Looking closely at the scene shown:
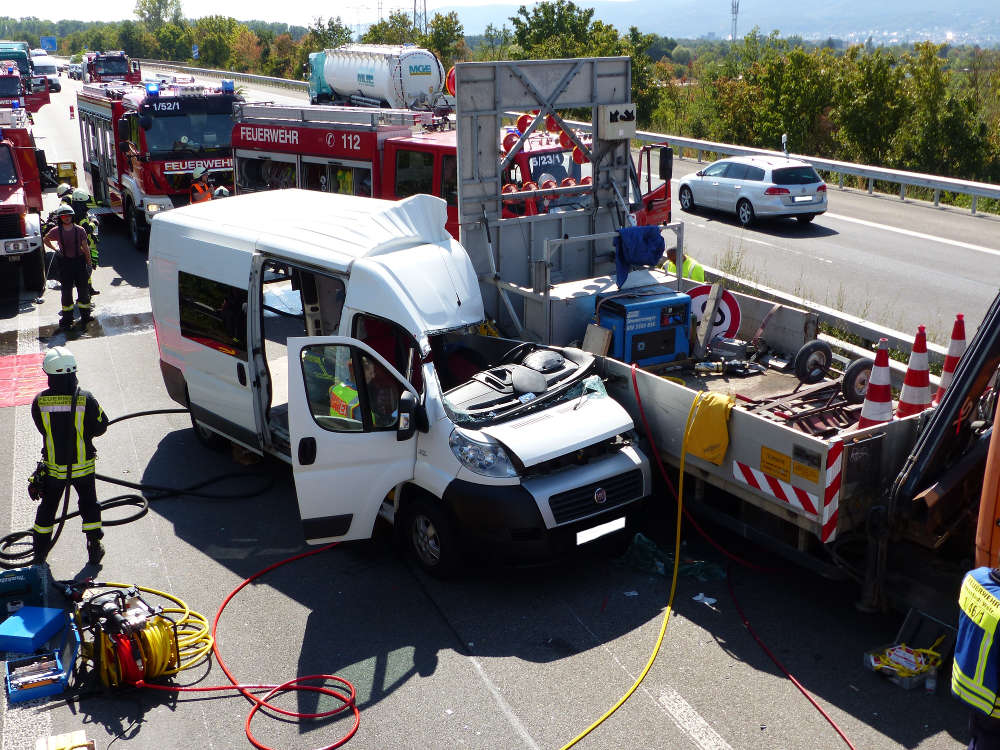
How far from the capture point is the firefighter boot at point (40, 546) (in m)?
7.45

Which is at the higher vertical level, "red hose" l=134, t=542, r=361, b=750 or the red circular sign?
the red circular sign

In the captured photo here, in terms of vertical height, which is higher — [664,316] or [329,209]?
[329,209]

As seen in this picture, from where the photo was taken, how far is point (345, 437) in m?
6.95

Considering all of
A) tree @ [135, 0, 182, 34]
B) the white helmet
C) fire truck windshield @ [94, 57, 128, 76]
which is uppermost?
tree @ [135, 0, 182, 34]

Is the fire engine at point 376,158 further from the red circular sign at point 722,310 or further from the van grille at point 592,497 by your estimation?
the van grille at point 592,497

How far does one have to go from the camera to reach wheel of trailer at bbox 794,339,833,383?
813cm

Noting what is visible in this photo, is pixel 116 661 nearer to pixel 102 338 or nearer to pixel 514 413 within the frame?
pixel 514 413

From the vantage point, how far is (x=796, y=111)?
1304 inches

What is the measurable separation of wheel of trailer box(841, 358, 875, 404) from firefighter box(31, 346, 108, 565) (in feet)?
18.5

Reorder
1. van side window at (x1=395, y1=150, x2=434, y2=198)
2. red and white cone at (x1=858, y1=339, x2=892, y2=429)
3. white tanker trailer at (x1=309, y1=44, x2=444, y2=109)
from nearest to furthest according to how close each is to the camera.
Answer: red and white cone at (x1=858, y1=339, x2=892, y2=429)
van side window at (x1=395, y1=150, x2=434, y2=198)
white tanker trailer at (x1=309, y1=44, x2=444, y2=109)

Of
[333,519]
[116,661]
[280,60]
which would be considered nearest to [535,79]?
[333,519]

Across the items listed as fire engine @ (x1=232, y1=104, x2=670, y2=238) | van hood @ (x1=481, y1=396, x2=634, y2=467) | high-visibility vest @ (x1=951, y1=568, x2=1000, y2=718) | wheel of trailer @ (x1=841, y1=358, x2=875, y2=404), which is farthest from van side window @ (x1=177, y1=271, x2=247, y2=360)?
high-visibility vest @ (x1=951, y1=568, x2=1000, y2=718)

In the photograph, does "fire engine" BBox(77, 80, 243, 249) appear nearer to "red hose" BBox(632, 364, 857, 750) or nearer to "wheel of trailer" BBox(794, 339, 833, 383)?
"red hose" BBox(632, 364, 857, 750)

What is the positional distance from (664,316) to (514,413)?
2219mm
